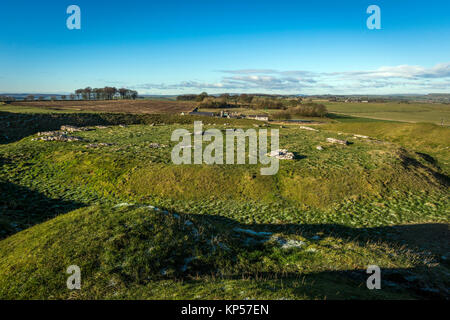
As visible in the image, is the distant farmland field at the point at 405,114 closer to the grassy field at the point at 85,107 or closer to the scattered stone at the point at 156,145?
the grassy field at the point at 85,107

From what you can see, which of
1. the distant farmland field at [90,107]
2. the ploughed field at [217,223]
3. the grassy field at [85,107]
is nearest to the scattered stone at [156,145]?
the ploughed field at [217,223]

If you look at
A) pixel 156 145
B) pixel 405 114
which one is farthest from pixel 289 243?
pixel 405 114

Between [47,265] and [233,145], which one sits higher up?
[233,145]

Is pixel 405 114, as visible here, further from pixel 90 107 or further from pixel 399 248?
pixel 90 107

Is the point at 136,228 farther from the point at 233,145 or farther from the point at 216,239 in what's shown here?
the point at 233,145

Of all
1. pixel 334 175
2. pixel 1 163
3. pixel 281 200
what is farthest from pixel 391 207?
pixel 1 163

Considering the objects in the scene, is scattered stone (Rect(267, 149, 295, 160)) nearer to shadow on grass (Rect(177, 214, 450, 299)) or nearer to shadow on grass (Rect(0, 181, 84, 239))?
shadow on grass (Rect(177, 214, 450, 299))

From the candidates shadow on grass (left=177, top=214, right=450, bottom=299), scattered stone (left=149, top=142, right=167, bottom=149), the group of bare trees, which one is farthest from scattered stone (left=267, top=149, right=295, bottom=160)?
the group of bare trees
